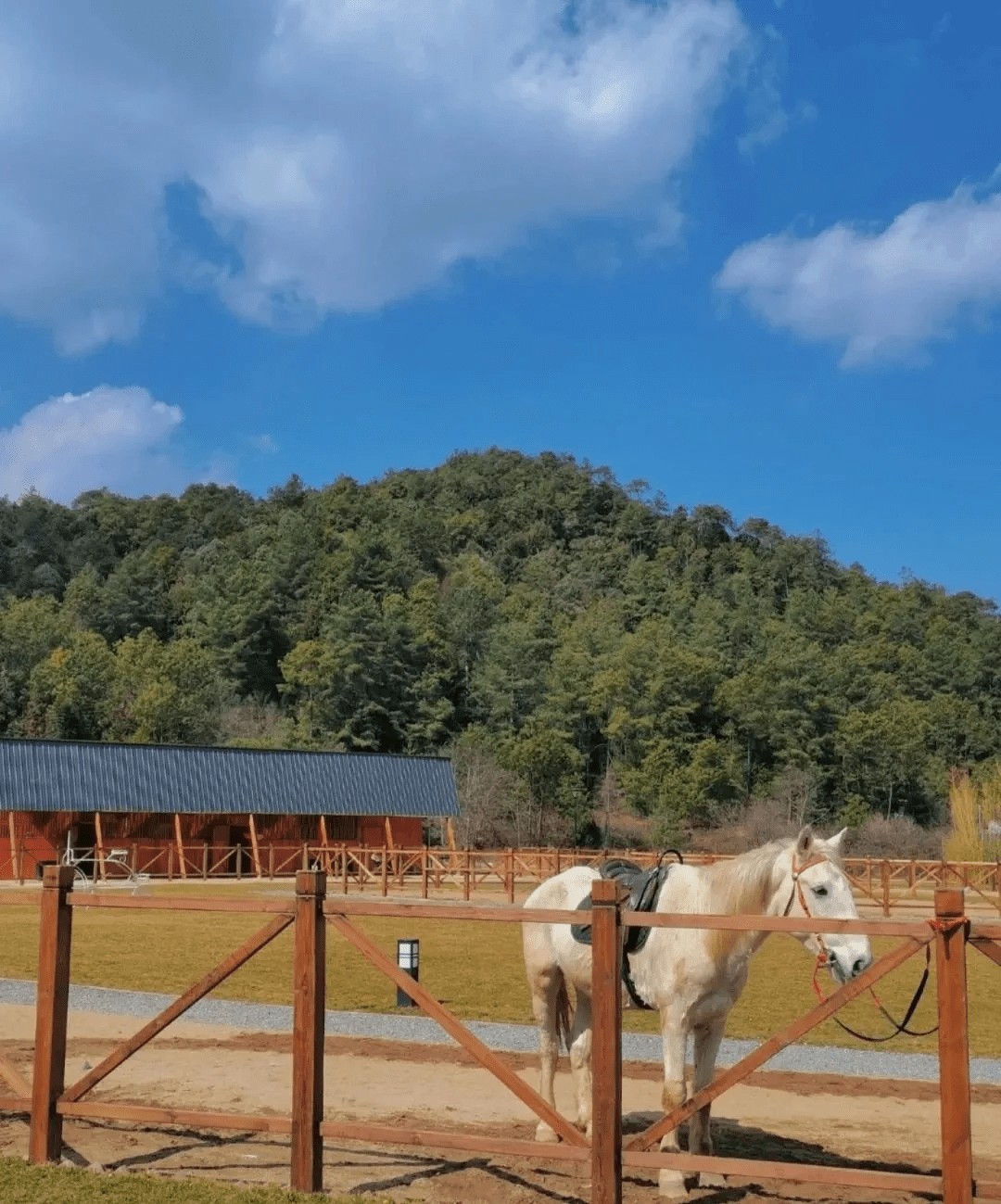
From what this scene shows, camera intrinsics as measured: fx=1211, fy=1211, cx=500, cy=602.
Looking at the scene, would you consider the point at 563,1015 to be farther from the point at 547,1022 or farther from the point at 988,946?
the point at 988,946

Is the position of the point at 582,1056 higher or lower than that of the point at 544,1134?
higher

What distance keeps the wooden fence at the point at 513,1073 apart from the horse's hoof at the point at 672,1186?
0.17 metres

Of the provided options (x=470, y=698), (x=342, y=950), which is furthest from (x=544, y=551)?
(x=342, y=950)

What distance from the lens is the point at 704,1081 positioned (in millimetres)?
6816

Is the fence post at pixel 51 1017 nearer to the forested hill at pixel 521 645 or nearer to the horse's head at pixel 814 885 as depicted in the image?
the horse's head at pixel 814 885

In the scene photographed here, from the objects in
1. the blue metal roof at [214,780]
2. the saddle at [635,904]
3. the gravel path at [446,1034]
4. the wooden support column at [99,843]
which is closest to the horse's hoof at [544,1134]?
the saddle at [635,904]

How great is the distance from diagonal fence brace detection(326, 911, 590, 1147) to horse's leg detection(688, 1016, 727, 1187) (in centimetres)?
92

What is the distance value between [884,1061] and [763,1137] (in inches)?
141

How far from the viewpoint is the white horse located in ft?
21.7

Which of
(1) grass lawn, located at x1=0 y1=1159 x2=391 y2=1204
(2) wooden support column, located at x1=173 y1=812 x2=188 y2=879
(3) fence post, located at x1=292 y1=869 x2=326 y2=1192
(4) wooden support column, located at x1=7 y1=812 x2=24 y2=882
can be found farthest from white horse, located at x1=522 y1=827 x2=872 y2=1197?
(4) wooden support column, located at x1=7 y1=812 x2=24 y2=882

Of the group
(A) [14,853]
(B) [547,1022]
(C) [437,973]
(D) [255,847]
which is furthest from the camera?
(D) [255,847]

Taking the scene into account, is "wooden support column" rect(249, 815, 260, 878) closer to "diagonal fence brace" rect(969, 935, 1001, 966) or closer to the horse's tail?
the horse's tail

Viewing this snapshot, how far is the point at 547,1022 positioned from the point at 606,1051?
2267 millimetres

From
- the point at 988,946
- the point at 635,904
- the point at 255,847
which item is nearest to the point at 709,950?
the point at 635,904
